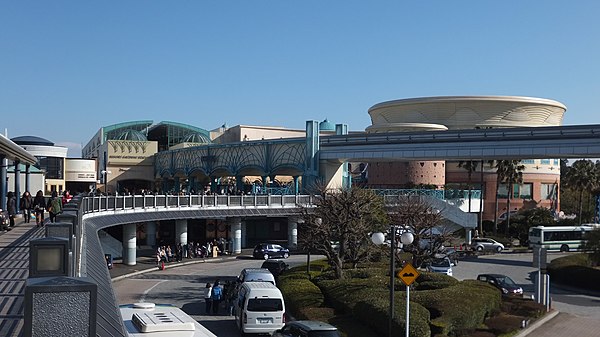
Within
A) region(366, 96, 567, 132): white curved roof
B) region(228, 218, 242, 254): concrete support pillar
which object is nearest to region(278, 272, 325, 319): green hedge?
region(228, 218, 242, 254): concrete support pillar

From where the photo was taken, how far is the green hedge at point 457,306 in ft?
71.1

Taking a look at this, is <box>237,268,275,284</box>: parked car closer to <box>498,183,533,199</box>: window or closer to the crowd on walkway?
the crowd on walkway

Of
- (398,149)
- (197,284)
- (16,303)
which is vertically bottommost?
(197,284)

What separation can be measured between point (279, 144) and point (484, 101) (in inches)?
1350

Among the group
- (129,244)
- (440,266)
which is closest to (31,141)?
(129,244)

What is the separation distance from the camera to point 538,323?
83.5ft

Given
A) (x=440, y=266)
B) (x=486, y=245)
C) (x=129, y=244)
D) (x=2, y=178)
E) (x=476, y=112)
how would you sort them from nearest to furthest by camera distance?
(x=2, y=178) < (x=440, y=266) < (x=129, y=244) < (x=486, y=245) < (x=476, y=112)

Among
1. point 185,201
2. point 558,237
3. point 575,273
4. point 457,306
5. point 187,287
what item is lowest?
point 187,287

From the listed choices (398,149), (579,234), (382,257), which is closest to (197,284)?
(382,257)

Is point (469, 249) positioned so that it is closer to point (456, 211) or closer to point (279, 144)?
point (456, 211)

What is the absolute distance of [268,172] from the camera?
64312mm

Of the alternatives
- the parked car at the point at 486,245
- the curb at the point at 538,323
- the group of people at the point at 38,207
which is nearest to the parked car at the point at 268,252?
the parked car at the point at 486,245

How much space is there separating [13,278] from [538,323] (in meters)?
20.5

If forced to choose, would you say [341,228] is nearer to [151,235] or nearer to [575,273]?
[575,273]
